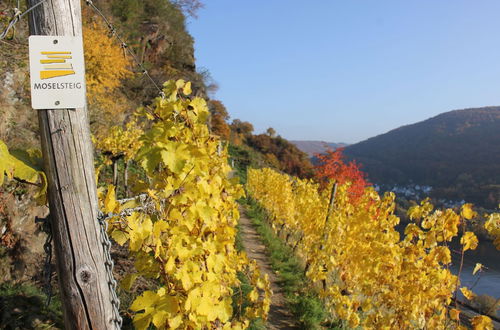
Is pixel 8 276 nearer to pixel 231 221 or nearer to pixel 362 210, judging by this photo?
pixel 231 221

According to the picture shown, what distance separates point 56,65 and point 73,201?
17.4 inches

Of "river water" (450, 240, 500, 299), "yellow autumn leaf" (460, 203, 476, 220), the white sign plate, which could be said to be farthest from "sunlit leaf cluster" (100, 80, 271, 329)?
"river water" (450, 240, 500, 299)

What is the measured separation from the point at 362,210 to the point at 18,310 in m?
4.71

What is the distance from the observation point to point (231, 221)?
255cm

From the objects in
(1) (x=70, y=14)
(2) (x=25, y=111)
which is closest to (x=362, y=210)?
(1) (x=70, y=14)

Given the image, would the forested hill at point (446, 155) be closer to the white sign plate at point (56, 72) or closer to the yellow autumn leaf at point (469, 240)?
the yellow autumn leaf at point (469, 240)

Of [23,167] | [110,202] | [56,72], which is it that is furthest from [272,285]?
[56,72]

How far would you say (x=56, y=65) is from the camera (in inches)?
38.7

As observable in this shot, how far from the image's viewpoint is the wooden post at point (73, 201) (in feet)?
A: 3.28

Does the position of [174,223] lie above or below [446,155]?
above

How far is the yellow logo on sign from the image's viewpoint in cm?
97

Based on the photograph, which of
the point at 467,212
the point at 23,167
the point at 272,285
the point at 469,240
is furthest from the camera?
the point at 272,285

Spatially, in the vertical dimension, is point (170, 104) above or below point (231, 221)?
above

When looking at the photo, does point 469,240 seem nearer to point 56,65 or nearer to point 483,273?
point 56,65
